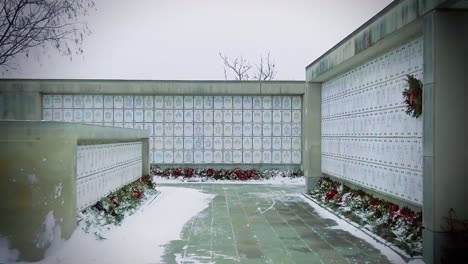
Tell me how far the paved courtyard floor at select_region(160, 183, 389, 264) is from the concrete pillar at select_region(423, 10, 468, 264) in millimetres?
884

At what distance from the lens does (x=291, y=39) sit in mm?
42219

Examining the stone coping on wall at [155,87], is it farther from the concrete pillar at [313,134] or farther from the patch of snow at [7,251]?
the patch of snow at [7,251]

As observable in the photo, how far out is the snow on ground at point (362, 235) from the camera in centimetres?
625

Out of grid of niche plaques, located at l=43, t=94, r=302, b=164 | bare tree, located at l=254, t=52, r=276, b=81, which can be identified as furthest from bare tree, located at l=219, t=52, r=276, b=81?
grid of niche plaques, located at l=43, t=94, r=302, b=164

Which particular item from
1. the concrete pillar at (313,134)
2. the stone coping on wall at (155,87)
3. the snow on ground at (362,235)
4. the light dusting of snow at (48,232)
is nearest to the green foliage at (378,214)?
the snow on ground at (362,235)

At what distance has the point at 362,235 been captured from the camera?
25.3 ft

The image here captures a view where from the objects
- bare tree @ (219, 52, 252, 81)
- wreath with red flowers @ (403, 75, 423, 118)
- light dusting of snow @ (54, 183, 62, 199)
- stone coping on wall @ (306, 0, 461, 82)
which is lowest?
light dusting of snow @ (54, 183, 62, 199)

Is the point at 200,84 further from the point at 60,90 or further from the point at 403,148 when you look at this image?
the point at 403,148

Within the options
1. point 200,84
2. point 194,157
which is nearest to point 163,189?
point 194,157

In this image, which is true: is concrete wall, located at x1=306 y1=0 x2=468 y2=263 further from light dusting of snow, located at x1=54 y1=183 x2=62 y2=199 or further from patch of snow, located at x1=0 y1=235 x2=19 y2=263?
patch of snow, located at x1=0 y1=235 x2=19 y2=263

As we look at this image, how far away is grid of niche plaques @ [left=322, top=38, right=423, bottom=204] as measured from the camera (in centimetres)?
739

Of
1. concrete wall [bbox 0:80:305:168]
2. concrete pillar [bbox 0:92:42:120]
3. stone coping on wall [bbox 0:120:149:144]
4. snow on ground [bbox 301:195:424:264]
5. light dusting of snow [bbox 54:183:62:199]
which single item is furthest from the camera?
concrete wall [bbox 0:80:305:168]

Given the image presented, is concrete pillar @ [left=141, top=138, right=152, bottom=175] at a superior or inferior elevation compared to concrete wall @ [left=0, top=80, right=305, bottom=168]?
inferior

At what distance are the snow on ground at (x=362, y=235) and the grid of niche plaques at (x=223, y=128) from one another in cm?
633
